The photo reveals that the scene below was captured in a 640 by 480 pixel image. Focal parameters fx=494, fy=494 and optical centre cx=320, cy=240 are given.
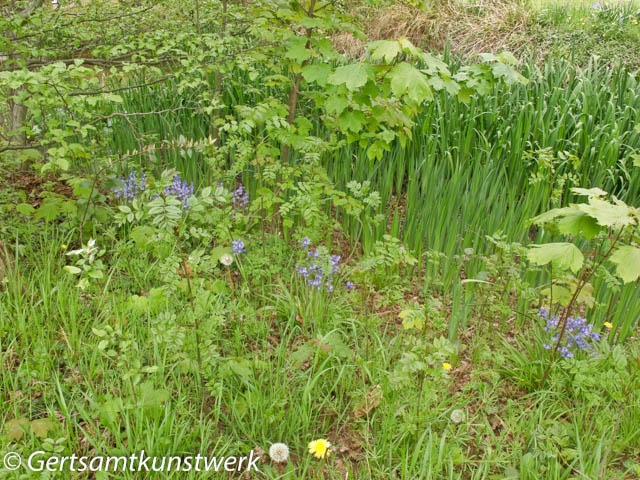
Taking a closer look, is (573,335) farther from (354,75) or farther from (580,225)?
(354,75)

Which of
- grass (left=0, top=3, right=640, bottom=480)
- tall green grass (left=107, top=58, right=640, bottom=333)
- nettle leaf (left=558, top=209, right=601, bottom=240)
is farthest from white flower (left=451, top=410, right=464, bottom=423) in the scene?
tall green grass (left=107, top=58, right=640, bottom=333)

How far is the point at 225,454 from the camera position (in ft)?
5.40

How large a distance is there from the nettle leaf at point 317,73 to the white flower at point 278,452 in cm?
146

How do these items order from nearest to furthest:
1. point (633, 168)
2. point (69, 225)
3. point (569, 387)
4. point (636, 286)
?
point (569, 387) → point (636, 286) → point (69, 225) → point (633, 168)

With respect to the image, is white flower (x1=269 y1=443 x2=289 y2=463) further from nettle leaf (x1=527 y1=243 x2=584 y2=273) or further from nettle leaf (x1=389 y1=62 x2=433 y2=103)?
nettle leaf (x1=389 y1=62 x2=433 y2=103)

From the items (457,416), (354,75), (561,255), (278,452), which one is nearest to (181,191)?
(354,75)

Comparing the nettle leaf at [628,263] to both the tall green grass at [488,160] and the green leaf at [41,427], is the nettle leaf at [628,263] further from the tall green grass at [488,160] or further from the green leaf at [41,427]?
the green leaf at [41,427]

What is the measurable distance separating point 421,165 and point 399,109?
63cm

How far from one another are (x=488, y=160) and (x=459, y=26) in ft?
14.7

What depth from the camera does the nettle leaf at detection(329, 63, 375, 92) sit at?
6.14ft

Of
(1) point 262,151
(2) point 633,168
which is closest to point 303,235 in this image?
(1) point 262,151

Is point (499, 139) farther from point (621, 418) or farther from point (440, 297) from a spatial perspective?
point (621, 418)

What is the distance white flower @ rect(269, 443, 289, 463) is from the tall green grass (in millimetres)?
1220

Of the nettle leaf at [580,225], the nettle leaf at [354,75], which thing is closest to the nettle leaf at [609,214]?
the nettle leaf at [580,225]
